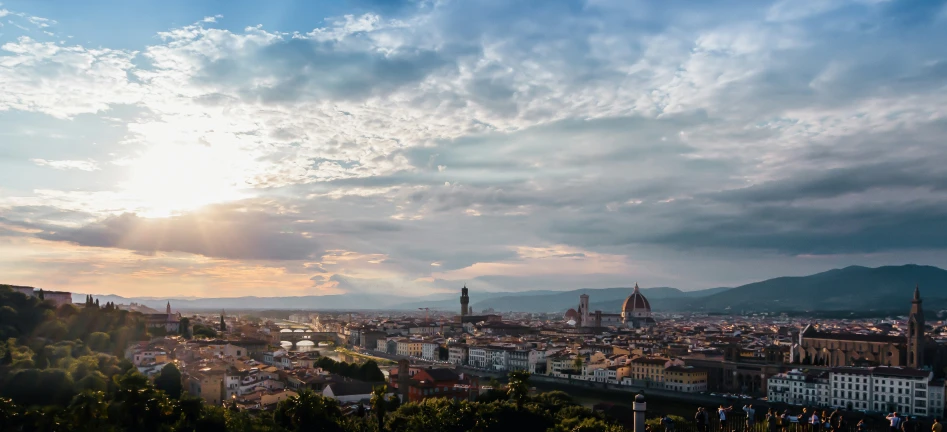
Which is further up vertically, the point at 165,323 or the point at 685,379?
the point at 165,323

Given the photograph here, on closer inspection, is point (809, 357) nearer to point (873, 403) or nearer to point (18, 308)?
point (873, 403)

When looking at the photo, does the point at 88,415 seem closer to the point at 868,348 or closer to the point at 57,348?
the point at 57,348

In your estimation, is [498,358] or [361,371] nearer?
[361,371]

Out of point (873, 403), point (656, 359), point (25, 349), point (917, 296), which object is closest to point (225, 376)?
point (25, 349)

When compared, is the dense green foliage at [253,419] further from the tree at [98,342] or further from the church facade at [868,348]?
the church facade at [868,348]

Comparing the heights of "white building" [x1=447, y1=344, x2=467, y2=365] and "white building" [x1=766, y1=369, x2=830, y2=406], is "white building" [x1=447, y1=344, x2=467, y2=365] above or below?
below

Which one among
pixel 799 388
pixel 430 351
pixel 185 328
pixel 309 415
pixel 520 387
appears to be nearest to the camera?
pixel 309 415

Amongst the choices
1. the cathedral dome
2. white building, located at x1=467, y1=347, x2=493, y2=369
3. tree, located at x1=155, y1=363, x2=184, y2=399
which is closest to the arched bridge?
white building, located at x1=467, y1=347, x2=493, y2=369

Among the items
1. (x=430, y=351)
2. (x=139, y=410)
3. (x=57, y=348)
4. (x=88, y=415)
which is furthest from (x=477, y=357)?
(x=88, y=415)

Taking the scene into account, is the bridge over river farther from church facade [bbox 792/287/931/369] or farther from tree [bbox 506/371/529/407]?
tree [bbox 506/371/529/407]
